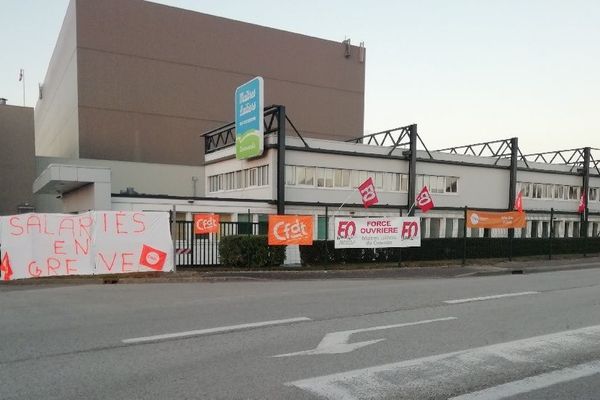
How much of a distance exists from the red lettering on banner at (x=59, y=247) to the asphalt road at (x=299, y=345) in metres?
2.74

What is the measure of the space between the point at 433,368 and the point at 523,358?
1.28 meters

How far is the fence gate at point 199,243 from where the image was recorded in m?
17.1

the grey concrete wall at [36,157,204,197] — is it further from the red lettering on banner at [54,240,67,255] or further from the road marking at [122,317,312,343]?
the road marking at [122,317,312,343]

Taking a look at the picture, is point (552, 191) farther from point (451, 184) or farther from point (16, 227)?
point (16, 227)

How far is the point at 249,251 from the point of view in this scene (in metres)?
16.9

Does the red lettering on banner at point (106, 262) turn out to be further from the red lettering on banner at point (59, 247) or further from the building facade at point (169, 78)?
the building facade at point (169, 78)

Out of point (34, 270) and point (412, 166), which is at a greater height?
point (412, 166)

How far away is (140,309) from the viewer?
364 inches

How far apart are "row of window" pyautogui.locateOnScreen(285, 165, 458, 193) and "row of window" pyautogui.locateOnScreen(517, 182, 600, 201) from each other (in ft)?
28.8

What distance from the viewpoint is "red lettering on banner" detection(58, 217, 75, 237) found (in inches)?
554

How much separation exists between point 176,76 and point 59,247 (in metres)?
31.8

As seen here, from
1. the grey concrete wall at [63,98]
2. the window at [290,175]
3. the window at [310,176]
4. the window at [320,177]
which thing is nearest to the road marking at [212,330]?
the window at [290,175]

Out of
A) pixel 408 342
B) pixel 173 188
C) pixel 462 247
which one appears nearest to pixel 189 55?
pixel 173 188

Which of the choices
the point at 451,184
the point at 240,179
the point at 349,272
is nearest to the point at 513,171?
the point at 451,184
